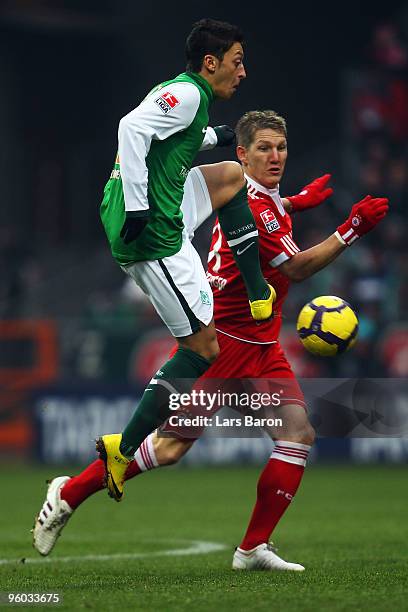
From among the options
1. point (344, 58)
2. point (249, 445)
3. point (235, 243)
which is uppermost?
point (344, 58)

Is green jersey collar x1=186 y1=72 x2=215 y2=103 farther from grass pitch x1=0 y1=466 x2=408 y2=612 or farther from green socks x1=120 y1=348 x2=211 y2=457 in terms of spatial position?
grass pitch x1=0 y1=466 x2=408 y2=612

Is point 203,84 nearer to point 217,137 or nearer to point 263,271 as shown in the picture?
point 217,137

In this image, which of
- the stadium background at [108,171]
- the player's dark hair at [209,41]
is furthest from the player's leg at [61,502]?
the stadium background at [108,171]

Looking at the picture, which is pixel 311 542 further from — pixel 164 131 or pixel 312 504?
pixel 164 131

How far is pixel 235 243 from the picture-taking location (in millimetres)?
5895

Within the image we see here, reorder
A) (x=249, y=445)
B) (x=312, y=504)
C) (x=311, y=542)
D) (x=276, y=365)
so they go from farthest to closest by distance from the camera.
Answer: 1. (x=249, y=445)
2. (x=312, y=504)
3. (x=311, y=542)
4. (x=276, y=365)

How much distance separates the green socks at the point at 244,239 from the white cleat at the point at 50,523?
4.29 feet

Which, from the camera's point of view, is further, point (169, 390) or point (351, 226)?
point (351, 226)

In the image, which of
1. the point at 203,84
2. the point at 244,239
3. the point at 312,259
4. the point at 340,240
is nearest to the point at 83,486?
the point at 244,239

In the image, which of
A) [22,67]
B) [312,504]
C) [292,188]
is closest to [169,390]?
[312,504]

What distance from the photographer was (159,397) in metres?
5.55

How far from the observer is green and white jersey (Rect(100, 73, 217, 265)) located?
5281 mm

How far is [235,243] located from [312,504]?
14.8ft

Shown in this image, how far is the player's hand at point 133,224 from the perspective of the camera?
17.1ft
